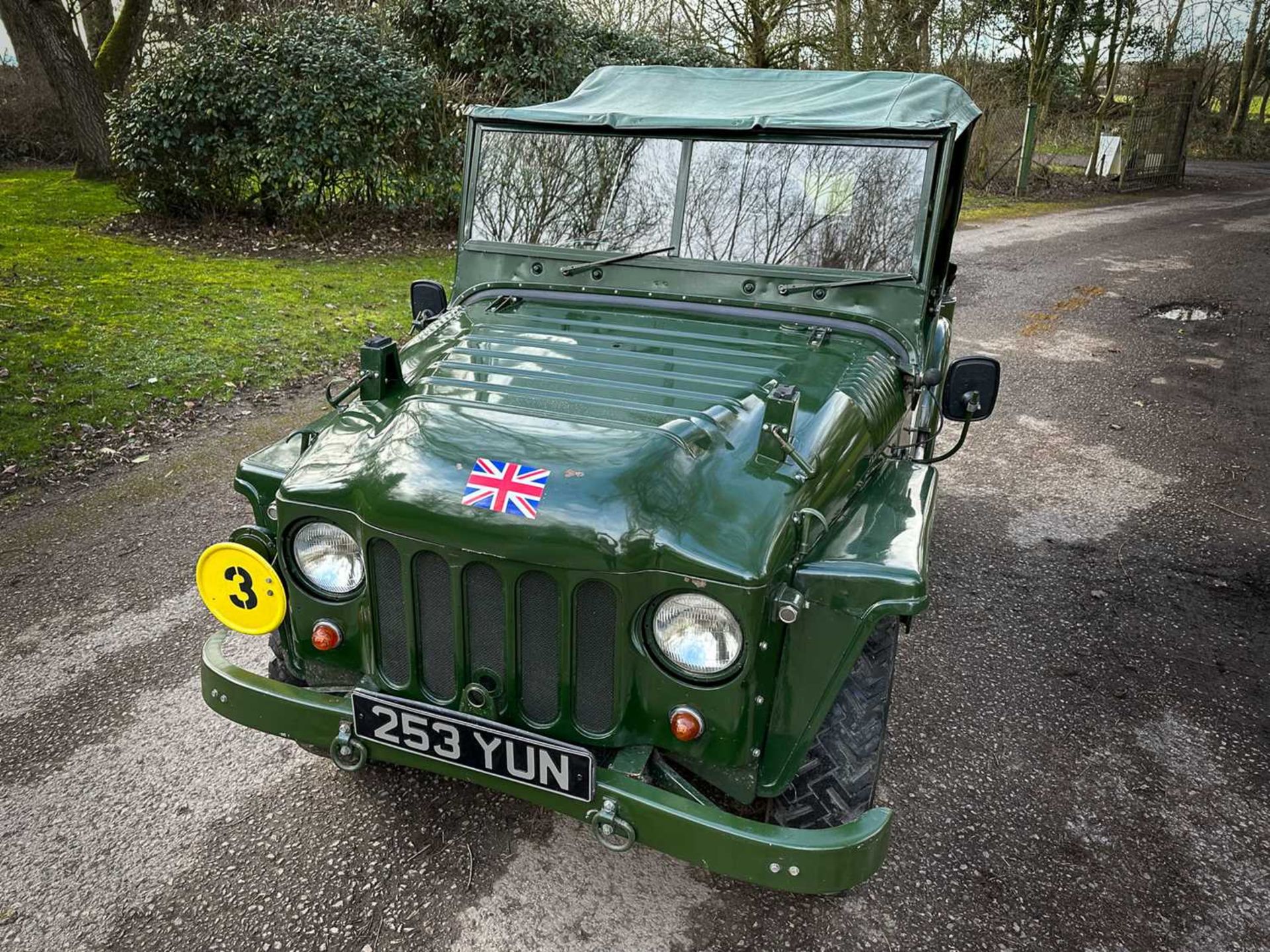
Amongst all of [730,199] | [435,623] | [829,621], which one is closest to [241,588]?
[435,623]

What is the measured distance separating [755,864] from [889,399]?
1.84 metres

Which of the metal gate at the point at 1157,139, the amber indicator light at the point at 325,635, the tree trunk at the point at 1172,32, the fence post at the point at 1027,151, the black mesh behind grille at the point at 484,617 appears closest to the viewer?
the black mesh behind grille at the point at 484,617

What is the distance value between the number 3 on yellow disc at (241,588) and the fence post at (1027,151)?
19.0 m

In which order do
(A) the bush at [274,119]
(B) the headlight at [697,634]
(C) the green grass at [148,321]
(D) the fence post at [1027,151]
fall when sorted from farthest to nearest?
(D) the fence post at [1027,151] → (A) the bush at [274,119] → (C) the green grass at [148,321] → (B) the headlight at [697,634]

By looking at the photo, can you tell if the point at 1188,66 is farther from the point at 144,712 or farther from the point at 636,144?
the point at 144,712

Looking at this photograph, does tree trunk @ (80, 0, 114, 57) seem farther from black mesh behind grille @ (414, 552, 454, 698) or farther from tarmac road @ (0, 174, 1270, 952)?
black mesh behind grille @ (414, 552, 454, 698)

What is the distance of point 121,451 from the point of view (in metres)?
6.12

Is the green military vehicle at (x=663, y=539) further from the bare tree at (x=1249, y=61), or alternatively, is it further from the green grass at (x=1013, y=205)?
the bare tree at (x=1249, y=61)

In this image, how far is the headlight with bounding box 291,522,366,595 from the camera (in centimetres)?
270

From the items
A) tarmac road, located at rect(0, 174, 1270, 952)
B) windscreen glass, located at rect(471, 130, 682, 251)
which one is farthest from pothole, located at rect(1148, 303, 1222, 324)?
windscreen glass, located at rect(471, 130, 682, 251)

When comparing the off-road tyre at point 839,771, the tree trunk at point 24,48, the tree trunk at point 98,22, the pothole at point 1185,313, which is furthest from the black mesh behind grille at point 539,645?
the tree trunk at point 98,22

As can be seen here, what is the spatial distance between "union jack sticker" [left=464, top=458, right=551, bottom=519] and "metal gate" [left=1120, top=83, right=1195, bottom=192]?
21108mm

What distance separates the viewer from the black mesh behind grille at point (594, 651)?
2.40 meters

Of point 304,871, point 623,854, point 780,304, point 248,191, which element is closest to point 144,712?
point 304,871
